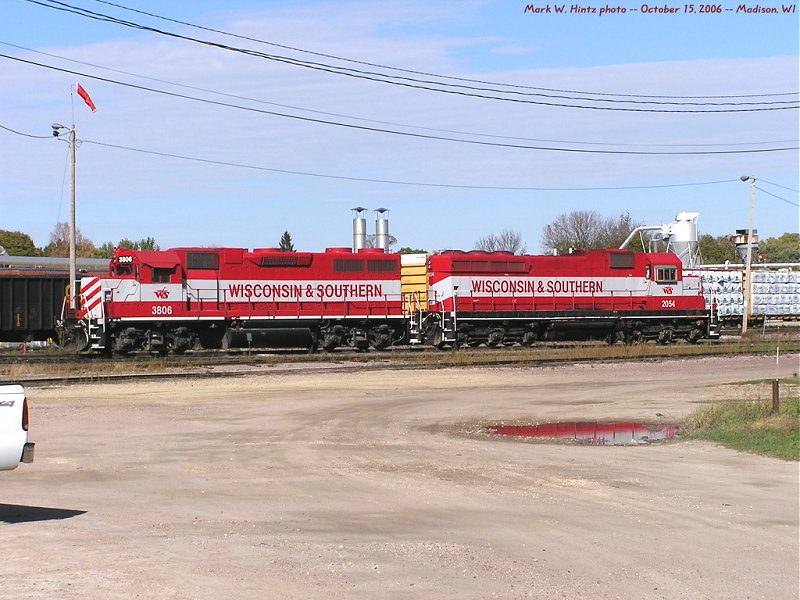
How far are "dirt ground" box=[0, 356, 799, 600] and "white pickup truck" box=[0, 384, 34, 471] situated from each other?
64cm

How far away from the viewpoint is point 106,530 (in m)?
8.85

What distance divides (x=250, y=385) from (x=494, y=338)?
16.4m

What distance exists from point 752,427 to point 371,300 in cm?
2175

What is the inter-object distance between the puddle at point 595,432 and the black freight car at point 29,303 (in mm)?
25931

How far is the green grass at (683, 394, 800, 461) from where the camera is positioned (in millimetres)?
14470

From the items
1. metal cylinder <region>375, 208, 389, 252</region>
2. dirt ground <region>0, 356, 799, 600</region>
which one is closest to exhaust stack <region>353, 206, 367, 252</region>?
metal cylinder <region>375, 208, 389, 252</region>

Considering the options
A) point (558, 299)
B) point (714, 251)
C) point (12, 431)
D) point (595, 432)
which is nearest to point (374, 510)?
point (12, 431)

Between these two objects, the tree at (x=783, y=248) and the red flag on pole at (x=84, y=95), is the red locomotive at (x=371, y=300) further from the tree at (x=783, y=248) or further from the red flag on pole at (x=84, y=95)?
the tree at (x=783, y=248)

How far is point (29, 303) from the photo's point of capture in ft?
125

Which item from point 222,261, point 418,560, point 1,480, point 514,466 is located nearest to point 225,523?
point 418,560

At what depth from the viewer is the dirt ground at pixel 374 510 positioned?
7297 mm

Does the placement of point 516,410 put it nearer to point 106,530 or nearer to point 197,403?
point 197,403

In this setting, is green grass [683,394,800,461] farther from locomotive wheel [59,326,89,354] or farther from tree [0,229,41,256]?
tree [0,229,41,256]

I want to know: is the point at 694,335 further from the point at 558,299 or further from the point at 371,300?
the point at 371,300
